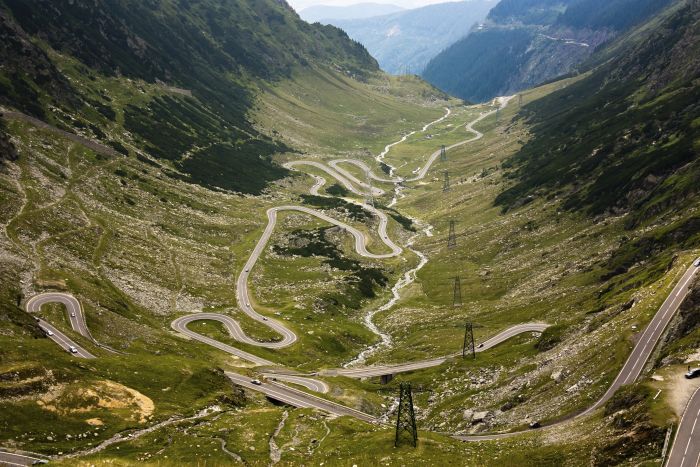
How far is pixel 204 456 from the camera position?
73750 mm

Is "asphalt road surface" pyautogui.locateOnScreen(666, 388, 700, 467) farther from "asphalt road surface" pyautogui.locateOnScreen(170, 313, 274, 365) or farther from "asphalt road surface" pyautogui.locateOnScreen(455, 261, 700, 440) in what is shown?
"asphalt road surface" pyautogui.locateOnScreen(170, 313, 274, 365)

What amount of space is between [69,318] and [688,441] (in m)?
104

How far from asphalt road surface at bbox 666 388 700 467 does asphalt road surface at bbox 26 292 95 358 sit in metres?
87.1

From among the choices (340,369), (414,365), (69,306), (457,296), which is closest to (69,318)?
(69,306)

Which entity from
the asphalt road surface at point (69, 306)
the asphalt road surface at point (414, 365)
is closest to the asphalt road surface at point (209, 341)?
the asphalt road surface at point (414, 365)

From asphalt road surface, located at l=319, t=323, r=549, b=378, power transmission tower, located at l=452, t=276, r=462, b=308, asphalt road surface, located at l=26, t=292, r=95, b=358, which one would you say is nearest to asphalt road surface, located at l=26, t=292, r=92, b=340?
asphalt road surface, located at l=26, t=292, r=95, b=358

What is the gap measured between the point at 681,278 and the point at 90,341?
108m

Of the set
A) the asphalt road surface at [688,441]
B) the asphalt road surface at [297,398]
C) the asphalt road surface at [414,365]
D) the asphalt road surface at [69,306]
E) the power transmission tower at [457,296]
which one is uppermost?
the power transmission tower at [457,296]

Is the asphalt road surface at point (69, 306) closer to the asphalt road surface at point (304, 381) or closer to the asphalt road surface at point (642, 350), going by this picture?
the asphalt road surface at point (304, 381)

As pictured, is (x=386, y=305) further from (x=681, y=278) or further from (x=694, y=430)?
(x=694, y=430)

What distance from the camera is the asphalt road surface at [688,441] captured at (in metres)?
53.8

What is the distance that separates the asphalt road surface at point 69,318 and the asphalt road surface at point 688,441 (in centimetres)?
8713

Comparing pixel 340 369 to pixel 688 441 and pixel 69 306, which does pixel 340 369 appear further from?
pixel 688 441

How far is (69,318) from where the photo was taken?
363 ft
